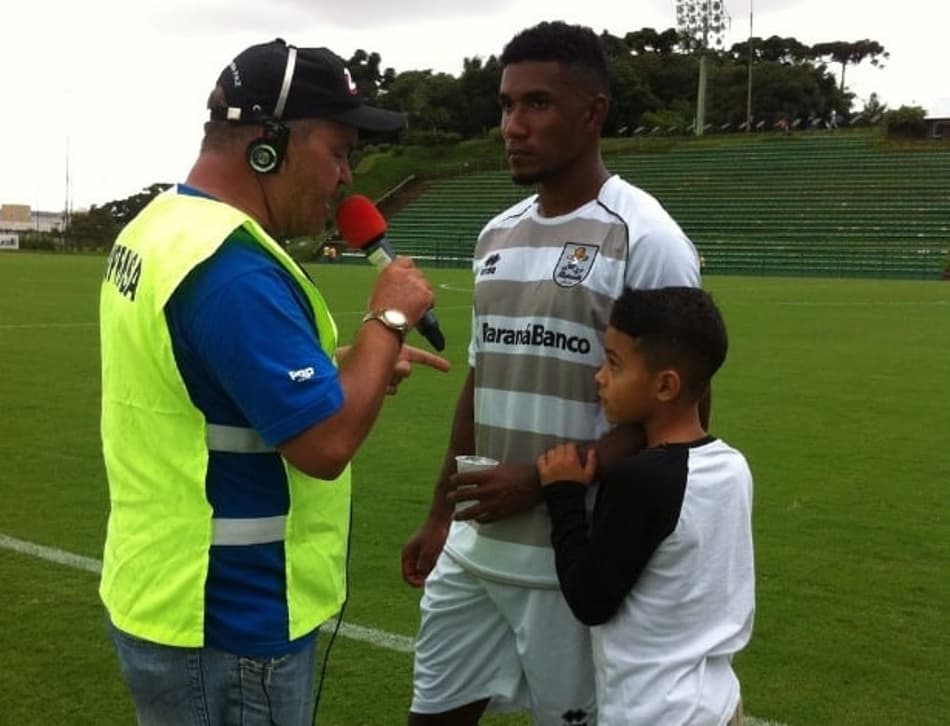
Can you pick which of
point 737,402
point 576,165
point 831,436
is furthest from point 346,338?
point 576,165

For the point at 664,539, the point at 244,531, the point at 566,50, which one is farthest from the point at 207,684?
the point at 566,50

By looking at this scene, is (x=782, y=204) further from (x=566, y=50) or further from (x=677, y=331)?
(x=677, y=331)

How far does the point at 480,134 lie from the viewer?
74.8 meters

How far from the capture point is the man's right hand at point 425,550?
334 cm

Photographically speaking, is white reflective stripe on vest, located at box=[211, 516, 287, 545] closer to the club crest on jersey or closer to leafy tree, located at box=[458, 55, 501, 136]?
the club crest on jersey

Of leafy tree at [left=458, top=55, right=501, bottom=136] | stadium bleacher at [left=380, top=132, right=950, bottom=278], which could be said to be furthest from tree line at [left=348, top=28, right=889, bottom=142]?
stadium bleacher at [left=380, top=132, right=950, bottom=278]

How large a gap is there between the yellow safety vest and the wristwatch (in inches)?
3.6

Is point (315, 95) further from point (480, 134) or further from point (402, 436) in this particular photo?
point (480, 134)

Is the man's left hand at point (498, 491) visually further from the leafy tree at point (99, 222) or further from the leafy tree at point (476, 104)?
the leafy tree at point (476, 104)

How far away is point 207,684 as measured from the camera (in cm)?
212

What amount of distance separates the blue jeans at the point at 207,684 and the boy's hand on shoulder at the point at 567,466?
780mm

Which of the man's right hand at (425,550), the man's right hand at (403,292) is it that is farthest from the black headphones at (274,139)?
the man's right hand at (425,550)

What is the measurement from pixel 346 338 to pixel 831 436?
7.41 metres

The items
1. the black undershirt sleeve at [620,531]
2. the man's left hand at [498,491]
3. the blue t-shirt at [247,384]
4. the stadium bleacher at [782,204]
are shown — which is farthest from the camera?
the stadium bleacher at [782,204]
